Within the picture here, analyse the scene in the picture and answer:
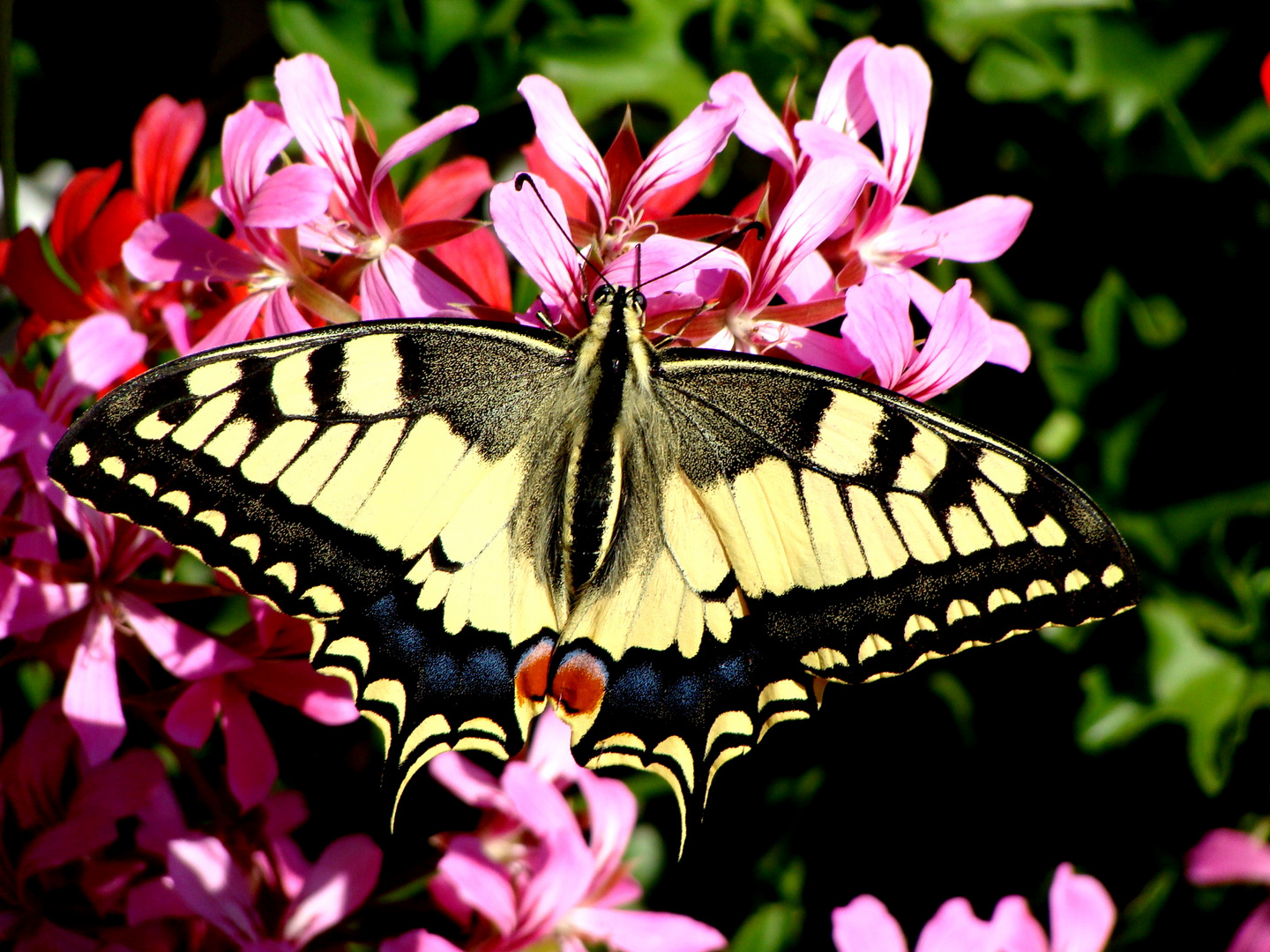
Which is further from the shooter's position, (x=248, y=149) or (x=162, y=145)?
(x=162, y=145)

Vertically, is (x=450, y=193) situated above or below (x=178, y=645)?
above

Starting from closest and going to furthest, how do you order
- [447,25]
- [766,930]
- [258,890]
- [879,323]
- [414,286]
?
1. [879,323]
2. [414,286]
3. [258,890]
4. [766,930]
5. [447,25]

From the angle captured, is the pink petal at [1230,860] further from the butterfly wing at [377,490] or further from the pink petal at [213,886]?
the pink petal at [213,886]

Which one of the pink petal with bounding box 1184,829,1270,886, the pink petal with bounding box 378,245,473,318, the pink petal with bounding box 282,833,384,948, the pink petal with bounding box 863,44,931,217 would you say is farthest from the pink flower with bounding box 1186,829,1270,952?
the pink petal with bounding box 378,245,473,318

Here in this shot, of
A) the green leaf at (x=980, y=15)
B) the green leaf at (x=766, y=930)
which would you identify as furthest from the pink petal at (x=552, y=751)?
the green leaf at (x=980, y=15)

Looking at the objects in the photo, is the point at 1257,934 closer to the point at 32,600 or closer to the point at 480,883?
the point at 480,883

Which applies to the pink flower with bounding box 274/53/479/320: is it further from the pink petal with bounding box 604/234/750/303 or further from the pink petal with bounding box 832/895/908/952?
the pink petal with bounding box 832/895/908/952

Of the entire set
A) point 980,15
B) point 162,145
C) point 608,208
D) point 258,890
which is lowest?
point 258,890

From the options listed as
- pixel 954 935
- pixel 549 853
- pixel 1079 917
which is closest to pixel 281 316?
pixel 549 853
